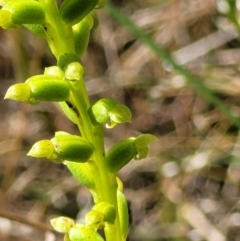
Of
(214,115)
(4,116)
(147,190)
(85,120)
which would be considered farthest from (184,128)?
(85,120)

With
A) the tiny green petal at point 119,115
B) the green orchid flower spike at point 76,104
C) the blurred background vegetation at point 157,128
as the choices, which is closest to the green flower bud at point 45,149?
the green orchid flower spike at point 76,104

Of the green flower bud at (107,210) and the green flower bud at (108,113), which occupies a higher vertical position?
the green flower bud at (108,113)

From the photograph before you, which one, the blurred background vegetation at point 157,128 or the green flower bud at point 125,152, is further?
the blurred background vegetation at point 157,128

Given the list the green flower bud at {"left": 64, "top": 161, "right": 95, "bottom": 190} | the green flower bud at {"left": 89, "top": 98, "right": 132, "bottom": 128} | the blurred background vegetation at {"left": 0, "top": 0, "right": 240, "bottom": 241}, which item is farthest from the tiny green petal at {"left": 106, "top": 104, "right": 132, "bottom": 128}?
the blurred background vegetation at {"left": 0, "top": 0, "right": 240, "bottom": 241}

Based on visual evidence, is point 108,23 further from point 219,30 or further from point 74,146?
point 74,146

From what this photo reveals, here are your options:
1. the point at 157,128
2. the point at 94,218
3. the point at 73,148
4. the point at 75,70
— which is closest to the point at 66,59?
the point at 75,70

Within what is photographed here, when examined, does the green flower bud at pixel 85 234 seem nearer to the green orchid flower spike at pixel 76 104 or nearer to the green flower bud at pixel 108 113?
the green orchid flower spike at pixel 76 104
